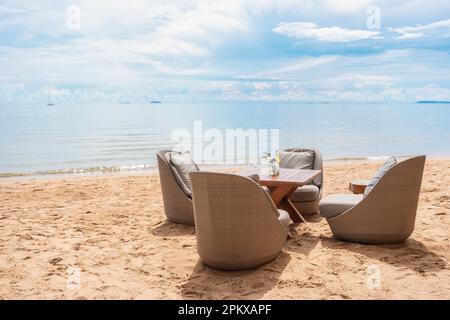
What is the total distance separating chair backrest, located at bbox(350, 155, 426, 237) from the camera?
4.06m

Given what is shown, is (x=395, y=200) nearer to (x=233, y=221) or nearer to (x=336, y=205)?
(x=336, y=205)

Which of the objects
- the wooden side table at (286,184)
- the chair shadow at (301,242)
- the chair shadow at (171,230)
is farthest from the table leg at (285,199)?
the chair shadow at (171,230)

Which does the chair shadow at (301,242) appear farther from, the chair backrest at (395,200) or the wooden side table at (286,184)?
the chair backrest at (395,200)

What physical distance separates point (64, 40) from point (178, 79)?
108 ft

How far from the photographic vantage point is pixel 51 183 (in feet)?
29.7

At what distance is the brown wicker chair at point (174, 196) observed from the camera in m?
5.07

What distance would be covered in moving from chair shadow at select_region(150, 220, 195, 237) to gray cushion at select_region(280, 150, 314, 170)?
1946 millimetres

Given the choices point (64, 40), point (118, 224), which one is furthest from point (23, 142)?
point (64, 40)

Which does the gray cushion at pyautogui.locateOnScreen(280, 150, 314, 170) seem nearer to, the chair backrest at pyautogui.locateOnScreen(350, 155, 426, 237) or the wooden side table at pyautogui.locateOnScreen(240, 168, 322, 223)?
the wooden side table at pyautogui.locateOnScreen(240, 168, 322, 223)

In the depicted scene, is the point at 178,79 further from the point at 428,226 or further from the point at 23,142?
the point at 428,226

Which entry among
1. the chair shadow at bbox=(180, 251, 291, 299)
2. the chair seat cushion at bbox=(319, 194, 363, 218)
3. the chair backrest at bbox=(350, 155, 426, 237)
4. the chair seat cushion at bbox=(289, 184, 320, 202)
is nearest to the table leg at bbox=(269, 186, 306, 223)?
the chair seat cushion at bbox=(289, 184, 320, 202)

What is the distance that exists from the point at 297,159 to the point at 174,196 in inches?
82.1

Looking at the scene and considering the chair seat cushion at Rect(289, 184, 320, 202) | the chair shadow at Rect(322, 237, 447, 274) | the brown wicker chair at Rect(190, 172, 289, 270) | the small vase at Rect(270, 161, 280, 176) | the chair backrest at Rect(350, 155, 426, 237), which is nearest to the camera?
the brown wicker chair at Rect(190, 172, 289, 270)

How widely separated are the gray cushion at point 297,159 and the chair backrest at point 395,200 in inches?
74.0
